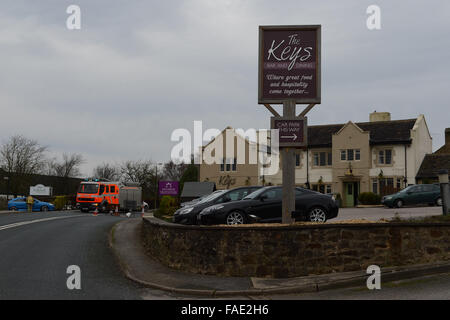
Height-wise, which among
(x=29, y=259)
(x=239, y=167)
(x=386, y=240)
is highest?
(x=239, y=167)

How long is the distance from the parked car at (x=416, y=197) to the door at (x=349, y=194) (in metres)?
16.1

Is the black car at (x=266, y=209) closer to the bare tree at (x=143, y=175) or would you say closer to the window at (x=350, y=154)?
the window at (x=350, y=154)

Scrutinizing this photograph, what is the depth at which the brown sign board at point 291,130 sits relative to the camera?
523 inches

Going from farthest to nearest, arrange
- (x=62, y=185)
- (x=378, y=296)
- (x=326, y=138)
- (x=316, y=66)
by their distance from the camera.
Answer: (x=62, y=185) → (x=326, y=138) → (x=316, y=66) → (x=378, y=296)

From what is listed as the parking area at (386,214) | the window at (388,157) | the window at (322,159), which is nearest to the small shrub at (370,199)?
the window at (388,157)

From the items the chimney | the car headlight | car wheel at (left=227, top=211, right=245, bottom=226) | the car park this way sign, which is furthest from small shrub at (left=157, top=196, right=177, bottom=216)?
the chimney

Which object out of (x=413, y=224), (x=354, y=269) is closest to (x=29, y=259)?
(x=354, y=269)

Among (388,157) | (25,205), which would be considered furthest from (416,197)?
(25,205)

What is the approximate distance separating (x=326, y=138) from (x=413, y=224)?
38901 mm

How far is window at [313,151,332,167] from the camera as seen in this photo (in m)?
48.6

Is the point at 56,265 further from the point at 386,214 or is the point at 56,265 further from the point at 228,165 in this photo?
the point at 228,165

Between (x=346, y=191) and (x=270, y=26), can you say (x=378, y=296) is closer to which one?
(x=270, y=26)

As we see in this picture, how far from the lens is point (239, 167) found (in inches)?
2104

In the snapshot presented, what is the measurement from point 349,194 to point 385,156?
500cm
